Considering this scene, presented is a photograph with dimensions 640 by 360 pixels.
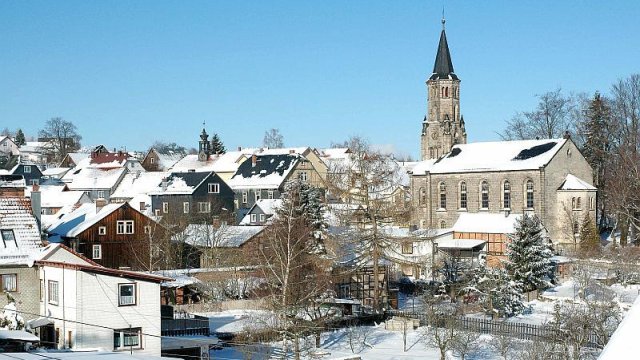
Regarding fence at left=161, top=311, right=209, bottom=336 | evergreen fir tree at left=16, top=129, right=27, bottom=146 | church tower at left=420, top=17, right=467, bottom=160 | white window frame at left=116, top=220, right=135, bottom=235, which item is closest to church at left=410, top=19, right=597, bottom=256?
church tower at left=420, top=17, right=467, bottom=160

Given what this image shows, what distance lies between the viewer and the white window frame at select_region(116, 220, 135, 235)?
49.8 metres

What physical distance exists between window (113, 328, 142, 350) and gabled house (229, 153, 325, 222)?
50001mm

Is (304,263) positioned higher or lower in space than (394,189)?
lower

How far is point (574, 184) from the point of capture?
200ft

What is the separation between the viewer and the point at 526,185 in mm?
61812

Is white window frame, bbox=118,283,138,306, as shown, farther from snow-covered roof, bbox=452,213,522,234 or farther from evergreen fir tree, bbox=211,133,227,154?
evergreen fir tree, bbox=211,133,227,154

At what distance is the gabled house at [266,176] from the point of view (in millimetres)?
77438

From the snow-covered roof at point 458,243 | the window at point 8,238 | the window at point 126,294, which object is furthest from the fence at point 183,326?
the snow-covered roof at point 458,243

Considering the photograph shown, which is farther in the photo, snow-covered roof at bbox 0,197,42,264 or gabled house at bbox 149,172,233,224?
gabled house at bbox 149,172,233,224

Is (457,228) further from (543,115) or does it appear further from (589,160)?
(543,115)

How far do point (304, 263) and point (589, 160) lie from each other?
43.0 m

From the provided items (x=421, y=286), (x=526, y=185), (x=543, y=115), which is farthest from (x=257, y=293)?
(x=543, y=115)

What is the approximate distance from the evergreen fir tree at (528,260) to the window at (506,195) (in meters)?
17.7

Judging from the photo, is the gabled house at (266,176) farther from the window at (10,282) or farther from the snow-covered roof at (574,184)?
the window at (10,282)
